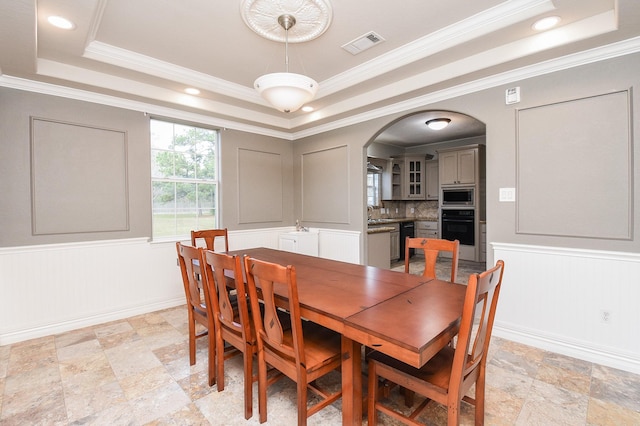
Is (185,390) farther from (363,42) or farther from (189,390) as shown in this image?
(363,42)

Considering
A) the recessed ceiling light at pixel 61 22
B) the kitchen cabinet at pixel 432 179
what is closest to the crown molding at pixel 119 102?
the recessed ceiling light at pixel 61 22

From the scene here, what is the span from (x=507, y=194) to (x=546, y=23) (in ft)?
4.50

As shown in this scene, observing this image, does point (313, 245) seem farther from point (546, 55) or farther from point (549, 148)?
point (546, 55)

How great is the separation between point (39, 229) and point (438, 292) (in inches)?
143

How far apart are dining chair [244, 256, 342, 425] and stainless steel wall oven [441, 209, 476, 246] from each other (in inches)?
200

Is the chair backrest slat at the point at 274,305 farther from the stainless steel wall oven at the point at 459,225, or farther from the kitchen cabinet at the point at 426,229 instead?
the kitchen cabinet at the point at 426,229

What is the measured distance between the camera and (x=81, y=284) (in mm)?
3164

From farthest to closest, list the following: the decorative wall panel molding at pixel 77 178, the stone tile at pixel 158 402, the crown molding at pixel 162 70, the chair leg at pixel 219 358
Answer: the decorative wall panel molding at pixel 77 178, the crown molding at pixel 162 70, the chair leg at pixel 219 358, the stone tile at pixel 158 402

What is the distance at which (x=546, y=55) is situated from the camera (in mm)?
2453

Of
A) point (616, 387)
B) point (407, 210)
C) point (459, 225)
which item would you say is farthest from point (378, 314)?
point (407, 210)

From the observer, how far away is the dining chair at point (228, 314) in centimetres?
169

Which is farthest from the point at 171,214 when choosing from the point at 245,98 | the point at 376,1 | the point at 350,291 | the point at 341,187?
the point at 376,1

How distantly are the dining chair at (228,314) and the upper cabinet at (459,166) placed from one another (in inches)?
214

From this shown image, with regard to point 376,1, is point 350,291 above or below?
below
